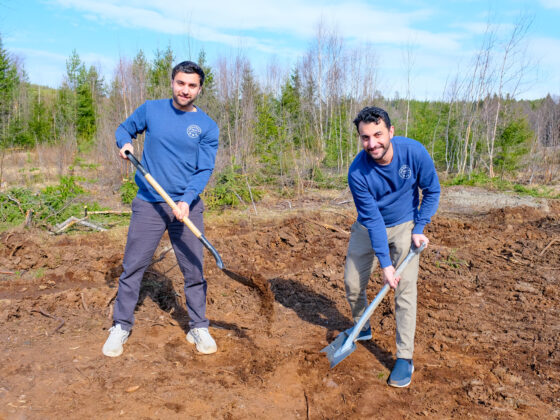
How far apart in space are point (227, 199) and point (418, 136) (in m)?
10.4

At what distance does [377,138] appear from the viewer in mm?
2770

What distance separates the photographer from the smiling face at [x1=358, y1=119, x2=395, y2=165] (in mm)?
2746

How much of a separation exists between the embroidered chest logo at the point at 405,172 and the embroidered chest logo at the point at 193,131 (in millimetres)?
1445

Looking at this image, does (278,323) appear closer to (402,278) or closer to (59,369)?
(402,278)

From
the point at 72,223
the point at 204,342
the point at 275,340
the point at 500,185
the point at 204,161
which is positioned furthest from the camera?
the point at 500,185

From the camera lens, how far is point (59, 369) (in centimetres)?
310

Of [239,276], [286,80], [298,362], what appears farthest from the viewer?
[286,80]

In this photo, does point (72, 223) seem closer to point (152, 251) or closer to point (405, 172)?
point (152, 251)

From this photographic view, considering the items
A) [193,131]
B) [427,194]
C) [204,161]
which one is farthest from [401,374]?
[193,131]

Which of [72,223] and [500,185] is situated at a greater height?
[500,185]

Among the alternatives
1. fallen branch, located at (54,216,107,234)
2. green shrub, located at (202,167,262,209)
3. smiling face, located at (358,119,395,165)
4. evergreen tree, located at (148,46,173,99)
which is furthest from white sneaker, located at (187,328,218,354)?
evergreen tree, located at (148,46,173,99)

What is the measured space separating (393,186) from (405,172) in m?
0.14

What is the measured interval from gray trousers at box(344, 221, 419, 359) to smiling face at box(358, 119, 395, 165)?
60 cm

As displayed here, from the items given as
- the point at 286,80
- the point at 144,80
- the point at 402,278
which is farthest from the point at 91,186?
the point at 402,278
